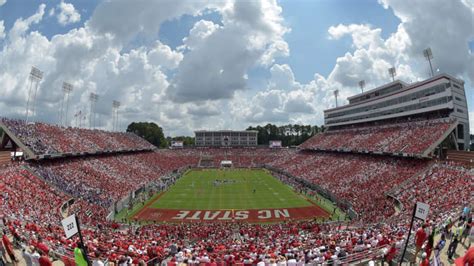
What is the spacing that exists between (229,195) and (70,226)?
36898 mm

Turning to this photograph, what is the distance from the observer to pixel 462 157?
31625 mm

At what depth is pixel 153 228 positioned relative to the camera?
26.2m

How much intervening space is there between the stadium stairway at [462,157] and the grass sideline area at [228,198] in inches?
493

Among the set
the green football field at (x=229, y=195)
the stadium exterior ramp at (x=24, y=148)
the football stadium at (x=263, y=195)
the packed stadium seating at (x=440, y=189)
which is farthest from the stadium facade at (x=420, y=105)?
the stadium exterior ramp at (x=24, y=148)

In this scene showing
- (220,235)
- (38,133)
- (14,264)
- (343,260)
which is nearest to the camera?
(14,264)

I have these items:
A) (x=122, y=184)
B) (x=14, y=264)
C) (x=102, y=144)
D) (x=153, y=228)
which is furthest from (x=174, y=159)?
(x=14, y=264)

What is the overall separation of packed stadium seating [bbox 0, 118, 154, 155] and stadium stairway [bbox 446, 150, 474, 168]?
43.7m

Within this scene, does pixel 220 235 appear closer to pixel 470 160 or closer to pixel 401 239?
pixel 401 239

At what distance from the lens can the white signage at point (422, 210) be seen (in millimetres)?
9748

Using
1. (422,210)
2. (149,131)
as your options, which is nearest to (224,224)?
(422,210)

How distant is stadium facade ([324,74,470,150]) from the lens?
3916cm

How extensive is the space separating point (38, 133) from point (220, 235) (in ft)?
97.9

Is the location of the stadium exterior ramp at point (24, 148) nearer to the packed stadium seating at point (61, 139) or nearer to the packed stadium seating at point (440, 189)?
the packed stadium seating at point (61, 139)

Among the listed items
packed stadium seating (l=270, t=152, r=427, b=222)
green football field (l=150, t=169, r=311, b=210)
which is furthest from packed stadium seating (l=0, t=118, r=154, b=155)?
packed stadium seating (l=270, t=152, r=427, b=222)
